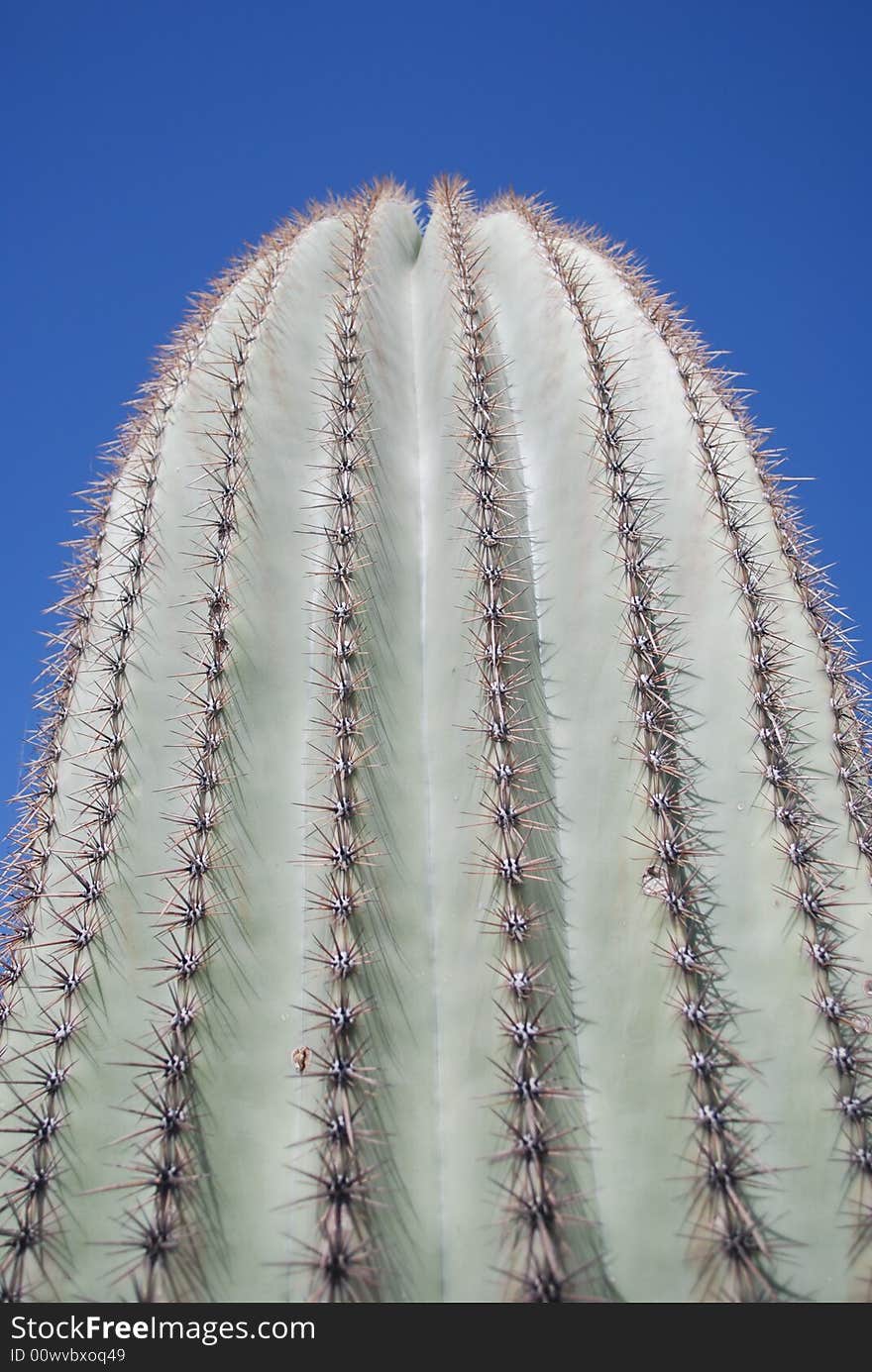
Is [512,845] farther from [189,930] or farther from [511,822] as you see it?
[189,930]

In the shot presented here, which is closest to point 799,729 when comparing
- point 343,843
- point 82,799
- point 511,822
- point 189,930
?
point 511,822

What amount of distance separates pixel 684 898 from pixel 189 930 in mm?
1511

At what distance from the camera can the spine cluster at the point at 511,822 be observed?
2.80m

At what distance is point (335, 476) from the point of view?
4.08m

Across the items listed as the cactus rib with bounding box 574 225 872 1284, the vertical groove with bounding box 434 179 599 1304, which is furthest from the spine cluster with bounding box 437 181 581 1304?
the cactus rib with bounding box 574 225 872 1284

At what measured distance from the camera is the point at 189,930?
3.25 meters

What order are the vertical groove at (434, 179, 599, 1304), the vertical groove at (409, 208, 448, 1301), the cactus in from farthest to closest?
the vertical groove at (409, 208, 448, 1301)
the cactus
the vertical groove at (434, 179, 599, 1304)

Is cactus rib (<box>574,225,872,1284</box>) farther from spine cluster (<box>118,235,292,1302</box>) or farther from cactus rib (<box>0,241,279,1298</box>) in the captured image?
cactus rib (<box>0,241,279,1298</box>)

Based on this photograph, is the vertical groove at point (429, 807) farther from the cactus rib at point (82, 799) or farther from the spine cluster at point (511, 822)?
the cactus rib at point (82, 799)

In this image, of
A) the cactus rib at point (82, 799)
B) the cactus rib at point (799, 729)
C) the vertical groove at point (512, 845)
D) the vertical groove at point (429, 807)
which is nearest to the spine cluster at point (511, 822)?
the vertical groove at point (512, 845)

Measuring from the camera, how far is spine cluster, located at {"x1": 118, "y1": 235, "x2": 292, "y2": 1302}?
2842 millimetres

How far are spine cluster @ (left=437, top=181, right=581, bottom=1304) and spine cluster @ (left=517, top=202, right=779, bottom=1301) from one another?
1.21 ft
